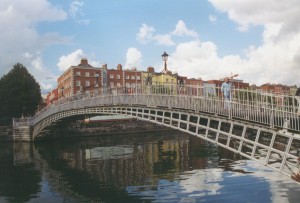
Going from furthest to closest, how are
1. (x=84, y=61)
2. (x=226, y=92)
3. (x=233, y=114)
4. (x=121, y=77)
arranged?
(x=121, y=77), (x=84, y=61), (x=226, y=92), (x=233, y=114)

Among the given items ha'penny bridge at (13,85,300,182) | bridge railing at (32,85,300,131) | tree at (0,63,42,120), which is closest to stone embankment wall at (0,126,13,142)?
tree at (0,63,42,120)

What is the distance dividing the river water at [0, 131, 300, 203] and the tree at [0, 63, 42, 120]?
103 ft

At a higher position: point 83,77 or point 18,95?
point 83,77

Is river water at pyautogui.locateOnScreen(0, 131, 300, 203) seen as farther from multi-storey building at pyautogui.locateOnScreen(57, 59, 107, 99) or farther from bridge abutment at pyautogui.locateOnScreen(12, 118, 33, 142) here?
multi-storey building at pyautogui.locateOnScreen(57, 59, 107, 99)

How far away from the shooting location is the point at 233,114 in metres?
15.4

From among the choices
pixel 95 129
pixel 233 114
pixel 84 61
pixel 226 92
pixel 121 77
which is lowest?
pixel 95 129

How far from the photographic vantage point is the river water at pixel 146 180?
50.7ft

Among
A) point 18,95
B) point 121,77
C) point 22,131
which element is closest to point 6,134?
point 22,131

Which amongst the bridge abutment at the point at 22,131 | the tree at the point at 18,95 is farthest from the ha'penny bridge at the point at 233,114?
the tree at the point at 18,95

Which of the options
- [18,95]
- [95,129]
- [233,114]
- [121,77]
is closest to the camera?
[233,114]

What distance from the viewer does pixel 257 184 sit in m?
16.9

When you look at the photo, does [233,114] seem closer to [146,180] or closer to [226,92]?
[226,92]

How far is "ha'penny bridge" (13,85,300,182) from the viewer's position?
518 inches

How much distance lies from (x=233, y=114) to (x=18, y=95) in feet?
165
